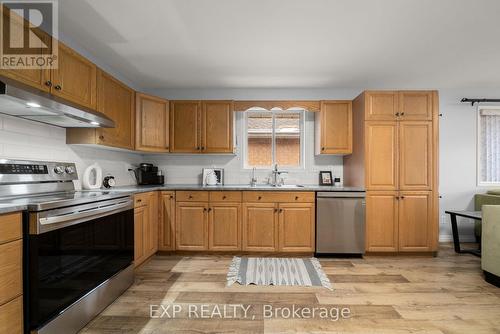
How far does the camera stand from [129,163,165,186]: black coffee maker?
3840 millimetres

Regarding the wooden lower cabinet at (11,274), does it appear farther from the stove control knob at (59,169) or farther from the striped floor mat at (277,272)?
the striped floor mat at (277,272)

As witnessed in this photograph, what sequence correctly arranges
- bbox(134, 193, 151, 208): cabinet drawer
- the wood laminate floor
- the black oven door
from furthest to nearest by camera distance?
1. bbox(134, 193, 151, 208): cabinet drawer
2. the wood laminate floor
3. the black oven door

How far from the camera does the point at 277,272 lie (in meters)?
2.86

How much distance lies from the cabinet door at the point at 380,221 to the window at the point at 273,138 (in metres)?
1.27

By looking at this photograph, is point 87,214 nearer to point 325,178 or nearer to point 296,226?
point 296,226

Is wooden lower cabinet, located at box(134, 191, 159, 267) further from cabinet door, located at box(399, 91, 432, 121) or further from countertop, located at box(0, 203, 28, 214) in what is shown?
cabinet door, located at box(399, 91, 432, 121)

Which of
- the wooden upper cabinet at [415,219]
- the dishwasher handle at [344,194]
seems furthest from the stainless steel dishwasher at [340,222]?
the wooden upper cabinet at [415,219]

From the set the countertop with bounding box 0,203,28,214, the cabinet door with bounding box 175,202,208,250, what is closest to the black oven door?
the countertop with bounding box 0,203,28,214

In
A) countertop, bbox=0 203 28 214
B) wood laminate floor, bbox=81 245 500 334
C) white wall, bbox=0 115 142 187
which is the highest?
white wall, bbox=0 115 142 187

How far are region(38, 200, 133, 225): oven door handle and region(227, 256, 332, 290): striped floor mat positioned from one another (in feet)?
4.15

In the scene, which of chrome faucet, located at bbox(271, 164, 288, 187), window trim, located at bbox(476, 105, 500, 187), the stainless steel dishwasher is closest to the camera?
the stainless steel dishwasher

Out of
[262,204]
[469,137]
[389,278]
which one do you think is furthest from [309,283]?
[469,137]

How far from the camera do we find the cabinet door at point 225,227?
337 cm

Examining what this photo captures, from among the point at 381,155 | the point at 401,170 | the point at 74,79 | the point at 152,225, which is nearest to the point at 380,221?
the point at 401,170
